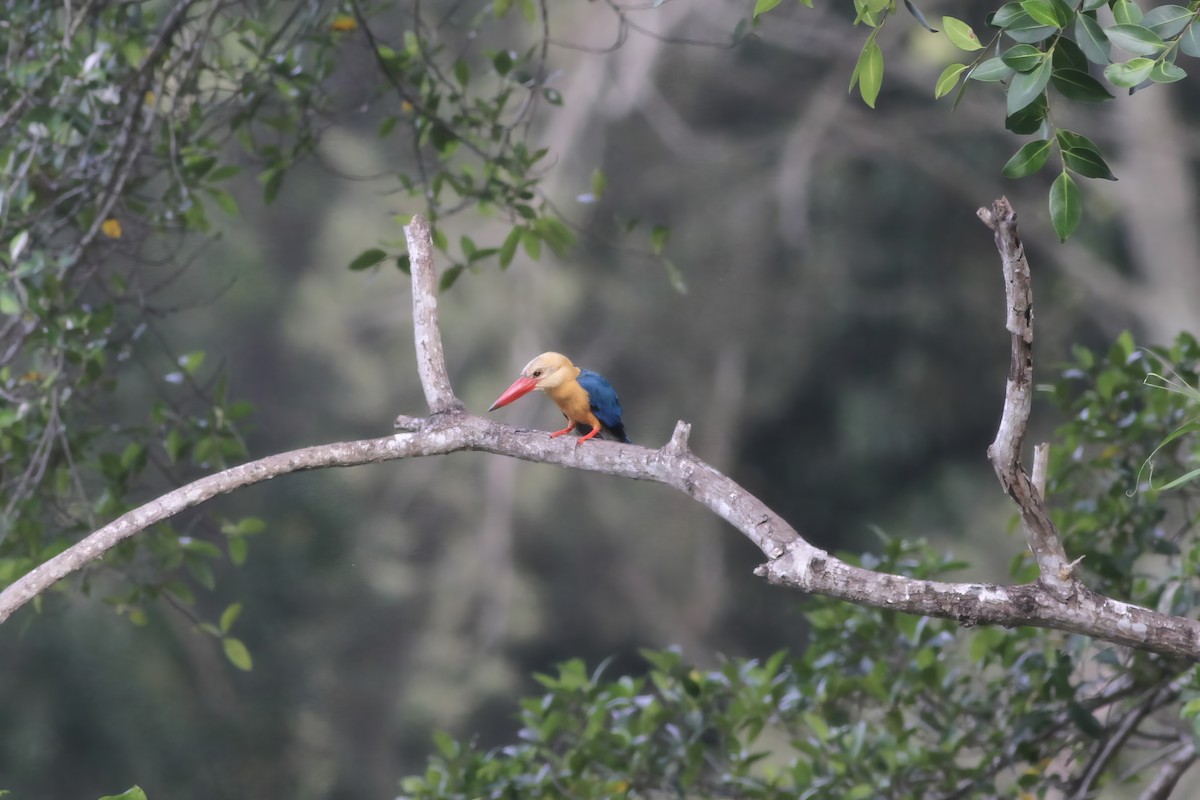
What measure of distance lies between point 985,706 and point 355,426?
2.17 m

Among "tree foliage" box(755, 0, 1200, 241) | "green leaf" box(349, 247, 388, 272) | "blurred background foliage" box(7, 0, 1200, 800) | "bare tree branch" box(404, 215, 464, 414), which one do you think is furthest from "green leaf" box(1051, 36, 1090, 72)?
"blurred background foliage" box(7, 0, 1200, 800)

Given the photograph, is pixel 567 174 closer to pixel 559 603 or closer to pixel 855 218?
pixel 855 218

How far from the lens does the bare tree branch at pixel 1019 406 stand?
90 cm

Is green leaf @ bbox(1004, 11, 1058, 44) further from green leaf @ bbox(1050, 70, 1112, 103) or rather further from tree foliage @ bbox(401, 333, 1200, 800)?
tree foliage @ bbox(401, 333, 1200, 800)

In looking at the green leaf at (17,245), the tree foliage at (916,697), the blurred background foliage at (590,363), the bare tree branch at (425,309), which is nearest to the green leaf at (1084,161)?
the bare tree branch at (425,309)

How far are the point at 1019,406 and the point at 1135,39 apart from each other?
11.3 inches

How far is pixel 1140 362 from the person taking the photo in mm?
2055

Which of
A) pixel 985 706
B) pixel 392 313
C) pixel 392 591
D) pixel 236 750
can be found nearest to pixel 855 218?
pixel 392 313

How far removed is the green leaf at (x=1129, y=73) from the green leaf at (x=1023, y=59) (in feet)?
0.16

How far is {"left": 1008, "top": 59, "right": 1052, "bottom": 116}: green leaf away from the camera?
35.2 inches

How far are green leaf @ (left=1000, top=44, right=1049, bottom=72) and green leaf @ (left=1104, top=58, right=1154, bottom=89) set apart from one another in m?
0.05

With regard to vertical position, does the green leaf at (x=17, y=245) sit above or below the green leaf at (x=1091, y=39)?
above

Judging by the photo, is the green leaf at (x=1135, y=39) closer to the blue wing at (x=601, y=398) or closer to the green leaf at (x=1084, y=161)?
the green leaf at (x=1084, y=161)

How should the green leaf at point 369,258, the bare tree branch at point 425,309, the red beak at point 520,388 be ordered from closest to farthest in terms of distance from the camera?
the bare tree branch at point 425,309
the red beak at point 520,388
the green leaf at point 369,258
